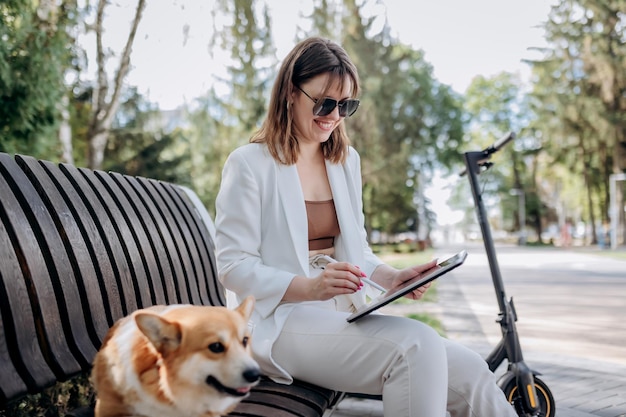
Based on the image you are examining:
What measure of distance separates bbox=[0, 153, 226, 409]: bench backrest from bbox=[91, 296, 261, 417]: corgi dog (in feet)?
1.51

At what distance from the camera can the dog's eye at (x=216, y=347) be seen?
1554 millimetres

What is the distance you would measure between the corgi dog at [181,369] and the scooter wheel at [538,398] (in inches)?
78.1

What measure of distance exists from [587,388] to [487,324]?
3755 mm

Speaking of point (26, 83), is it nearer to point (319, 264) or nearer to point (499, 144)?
point (499, 144)

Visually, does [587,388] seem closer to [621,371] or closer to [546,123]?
[621,371]

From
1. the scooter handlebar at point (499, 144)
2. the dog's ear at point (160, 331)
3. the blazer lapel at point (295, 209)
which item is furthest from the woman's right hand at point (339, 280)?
the scooter handlebar at point (499, 144)

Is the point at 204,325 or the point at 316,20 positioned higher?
the point at 316,20

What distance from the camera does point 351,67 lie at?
8.91ft

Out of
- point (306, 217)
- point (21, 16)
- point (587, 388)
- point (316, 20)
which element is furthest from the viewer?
point (316, 20)

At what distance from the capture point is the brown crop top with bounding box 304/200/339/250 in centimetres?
275

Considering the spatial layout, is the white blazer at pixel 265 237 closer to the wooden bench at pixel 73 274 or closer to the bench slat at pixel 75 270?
the wooden bench at pixel 73 274

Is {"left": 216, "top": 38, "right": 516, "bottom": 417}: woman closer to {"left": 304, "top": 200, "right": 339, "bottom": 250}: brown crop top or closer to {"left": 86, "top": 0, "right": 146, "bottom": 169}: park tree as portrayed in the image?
{"left": 304, "top": 200, "right": 339, "bottom": 250}: brown crop top

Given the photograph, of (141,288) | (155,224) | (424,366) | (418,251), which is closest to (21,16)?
(155,224)

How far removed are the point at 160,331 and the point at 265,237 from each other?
1145mm
